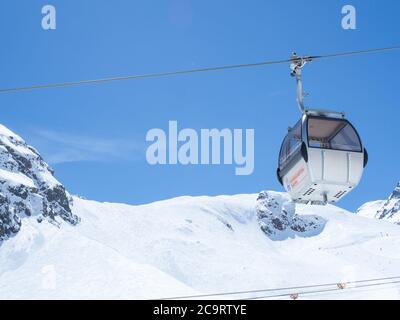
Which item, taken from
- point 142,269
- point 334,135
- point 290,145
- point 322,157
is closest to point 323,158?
point 322,157

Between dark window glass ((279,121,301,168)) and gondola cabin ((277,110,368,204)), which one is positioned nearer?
gondola cabin ((277,110,368,204))

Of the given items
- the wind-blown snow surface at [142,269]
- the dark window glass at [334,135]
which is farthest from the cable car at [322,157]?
the wind-blown snow surface at [142,269]

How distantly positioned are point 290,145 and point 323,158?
99 cm

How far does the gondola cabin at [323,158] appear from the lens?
11.5m

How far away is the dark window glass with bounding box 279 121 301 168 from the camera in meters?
11.9

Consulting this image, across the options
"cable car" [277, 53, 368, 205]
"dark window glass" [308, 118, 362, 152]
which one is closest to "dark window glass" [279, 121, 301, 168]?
"cable car" [277, 53, 368, 205]

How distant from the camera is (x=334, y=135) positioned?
12.1m

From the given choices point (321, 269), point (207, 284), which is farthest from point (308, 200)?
point (321, 269)

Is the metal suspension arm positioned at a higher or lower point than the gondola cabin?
higher

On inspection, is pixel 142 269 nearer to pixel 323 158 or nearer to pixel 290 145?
pixel 290 145

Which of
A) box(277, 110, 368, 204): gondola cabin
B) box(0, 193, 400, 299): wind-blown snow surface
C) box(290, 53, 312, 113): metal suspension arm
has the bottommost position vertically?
box(277, 110, 368, 204): gondola cabin

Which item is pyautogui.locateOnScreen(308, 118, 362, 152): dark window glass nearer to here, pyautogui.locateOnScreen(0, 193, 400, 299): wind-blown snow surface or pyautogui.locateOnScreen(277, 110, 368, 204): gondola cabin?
pyautogui.locateOnScreen(277, 110, 368, 204): gondola cabin

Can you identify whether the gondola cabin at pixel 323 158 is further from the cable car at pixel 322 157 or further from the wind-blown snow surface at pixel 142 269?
the wind-blown snow surface at pixel 142 269
